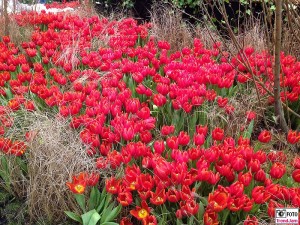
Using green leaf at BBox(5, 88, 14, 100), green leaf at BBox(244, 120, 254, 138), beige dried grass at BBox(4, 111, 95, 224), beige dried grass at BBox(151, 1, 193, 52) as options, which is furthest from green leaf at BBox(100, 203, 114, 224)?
beige dried grass at BBox(151, 1, 193, 52)

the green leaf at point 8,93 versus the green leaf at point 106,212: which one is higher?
the green leaf at point 8,93

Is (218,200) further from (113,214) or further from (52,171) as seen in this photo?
(52,171)

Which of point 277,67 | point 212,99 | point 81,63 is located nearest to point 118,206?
point 212,99

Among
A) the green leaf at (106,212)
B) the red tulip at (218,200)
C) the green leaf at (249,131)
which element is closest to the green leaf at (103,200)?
the green leaf at (106,212)

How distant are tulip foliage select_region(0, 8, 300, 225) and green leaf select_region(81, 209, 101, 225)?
0.13 meters

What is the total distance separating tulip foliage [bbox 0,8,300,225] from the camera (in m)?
2.26

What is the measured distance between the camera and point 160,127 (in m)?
3.35

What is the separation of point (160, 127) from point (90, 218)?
115 centimetres

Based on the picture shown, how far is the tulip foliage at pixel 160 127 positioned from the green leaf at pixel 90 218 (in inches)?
5.1

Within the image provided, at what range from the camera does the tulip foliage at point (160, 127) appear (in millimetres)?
2264

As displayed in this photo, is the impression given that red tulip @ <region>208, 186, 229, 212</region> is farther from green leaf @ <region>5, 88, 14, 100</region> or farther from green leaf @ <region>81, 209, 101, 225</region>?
green leaf @ <region>5, 88, 14, 100</region>

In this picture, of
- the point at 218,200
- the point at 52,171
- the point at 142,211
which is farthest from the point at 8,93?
the point at 218,200

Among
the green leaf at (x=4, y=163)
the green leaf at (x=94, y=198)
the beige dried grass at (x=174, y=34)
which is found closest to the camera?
the green leaf at (x=94, y=198)

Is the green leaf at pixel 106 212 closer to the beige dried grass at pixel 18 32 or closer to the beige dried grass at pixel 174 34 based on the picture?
the beige dried grass at pixel 174 34
